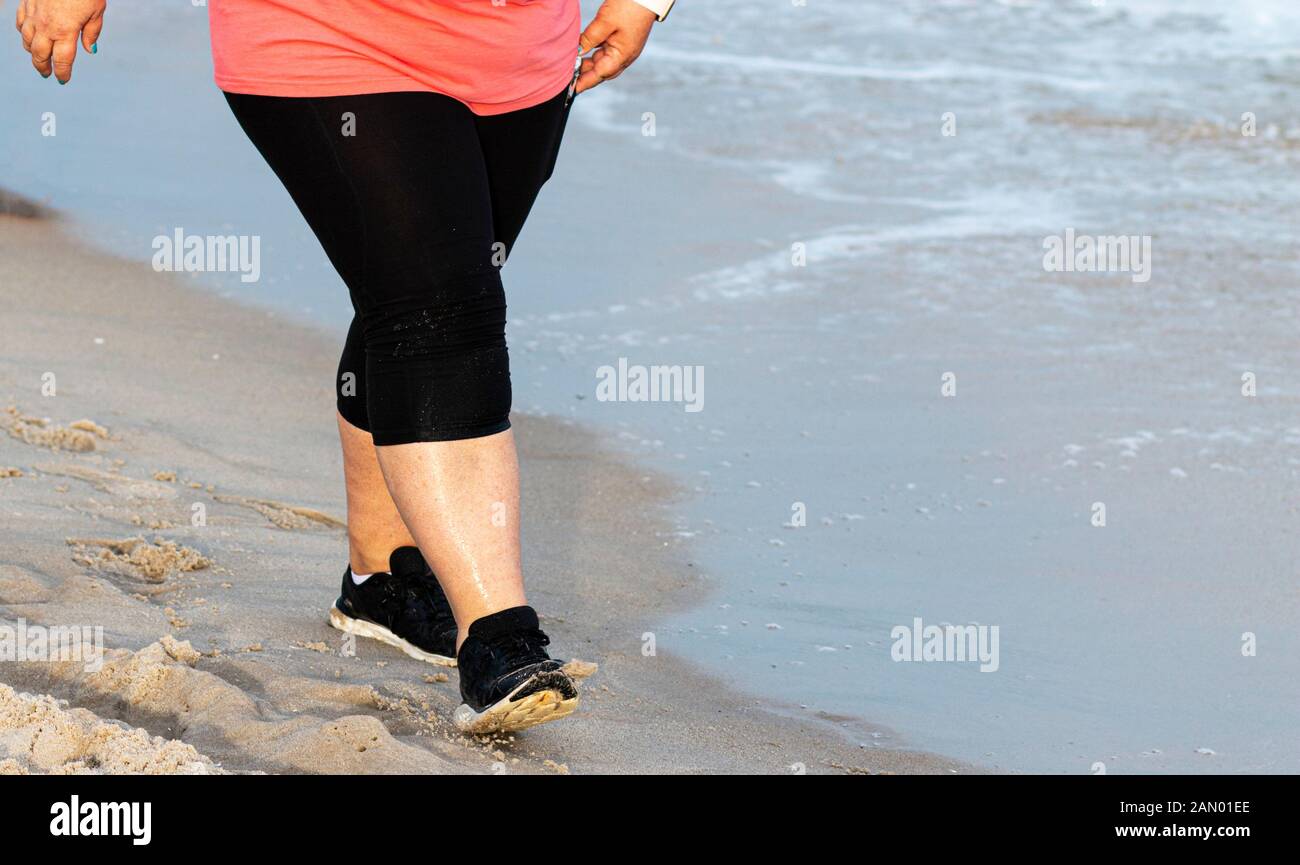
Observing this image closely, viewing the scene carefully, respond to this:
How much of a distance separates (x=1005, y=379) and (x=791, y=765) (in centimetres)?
247

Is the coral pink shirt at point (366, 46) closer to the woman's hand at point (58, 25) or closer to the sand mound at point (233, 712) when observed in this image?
the woman's hand at point (58, 25)

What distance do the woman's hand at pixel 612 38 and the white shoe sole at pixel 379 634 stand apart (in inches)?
39.1

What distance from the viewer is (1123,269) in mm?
5758

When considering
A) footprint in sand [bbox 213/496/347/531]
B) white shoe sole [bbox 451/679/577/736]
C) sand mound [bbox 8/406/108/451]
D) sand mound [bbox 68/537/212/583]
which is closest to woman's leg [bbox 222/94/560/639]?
white shoe sole [bbox 451/679/577/736]

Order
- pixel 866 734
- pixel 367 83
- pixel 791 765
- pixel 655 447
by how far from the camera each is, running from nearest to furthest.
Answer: pixel 367 83
pixel 791 765
pixel 866 734
pixel 655 447

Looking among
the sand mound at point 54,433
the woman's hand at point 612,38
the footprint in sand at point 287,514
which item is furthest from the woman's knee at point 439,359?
the sand mound at point 54,433

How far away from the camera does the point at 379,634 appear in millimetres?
2691

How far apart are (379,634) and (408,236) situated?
905mm

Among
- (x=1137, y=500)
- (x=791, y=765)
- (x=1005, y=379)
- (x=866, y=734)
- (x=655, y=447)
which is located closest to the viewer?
(x=791, y=765)

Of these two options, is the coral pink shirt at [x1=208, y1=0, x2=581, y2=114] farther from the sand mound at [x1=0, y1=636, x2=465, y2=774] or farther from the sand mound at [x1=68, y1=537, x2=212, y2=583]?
the sand mound at [x1=68, y1=537, x2=212, y2=583]

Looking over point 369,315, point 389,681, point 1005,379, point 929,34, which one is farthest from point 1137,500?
point 929,34

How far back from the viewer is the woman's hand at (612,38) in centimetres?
252

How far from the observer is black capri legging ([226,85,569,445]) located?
2.06 metres

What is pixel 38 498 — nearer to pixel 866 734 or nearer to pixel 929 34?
pixel 866 734
